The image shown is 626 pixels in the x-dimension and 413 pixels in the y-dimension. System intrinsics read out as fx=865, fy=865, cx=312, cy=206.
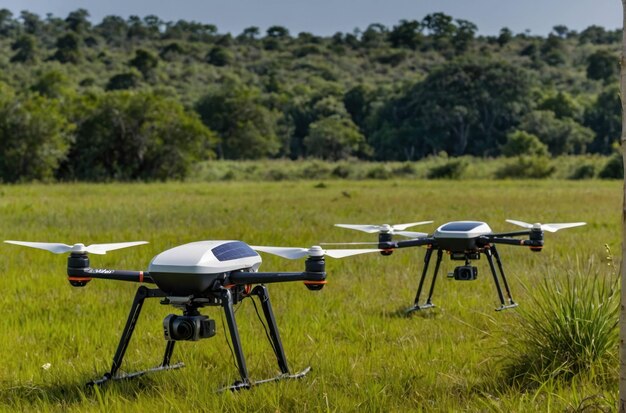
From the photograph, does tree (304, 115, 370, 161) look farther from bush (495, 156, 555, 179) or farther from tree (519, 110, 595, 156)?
bush (495, 156, 555, 179)

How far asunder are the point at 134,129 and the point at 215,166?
947 cm

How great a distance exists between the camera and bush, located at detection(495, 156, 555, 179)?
160 feet

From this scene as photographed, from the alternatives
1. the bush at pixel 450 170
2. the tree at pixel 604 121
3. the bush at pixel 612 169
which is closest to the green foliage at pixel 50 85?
the bush at pixel 450 170

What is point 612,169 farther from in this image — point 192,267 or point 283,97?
point 283,97

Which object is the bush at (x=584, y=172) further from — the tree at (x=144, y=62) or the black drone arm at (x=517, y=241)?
the tree at (x=144, y=62)

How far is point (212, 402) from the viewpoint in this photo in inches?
211

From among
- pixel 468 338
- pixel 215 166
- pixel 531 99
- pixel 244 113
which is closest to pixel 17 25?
pixel 244 113

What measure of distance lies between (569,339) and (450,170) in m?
44.2

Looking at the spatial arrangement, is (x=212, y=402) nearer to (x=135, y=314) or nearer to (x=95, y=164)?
(x=135, y=314)

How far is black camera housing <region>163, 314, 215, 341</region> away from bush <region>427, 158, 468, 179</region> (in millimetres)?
45387

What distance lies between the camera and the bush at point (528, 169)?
48844 mm

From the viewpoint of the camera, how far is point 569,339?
19.9 ft

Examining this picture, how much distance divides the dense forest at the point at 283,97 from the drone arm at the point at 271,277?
6.33ft

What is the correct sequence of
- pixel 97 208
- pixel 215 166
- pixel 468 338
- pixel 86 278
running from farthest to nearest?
pixel 215 166 < pixel 97 208 < pixel 468 338 < pixel 86 278
